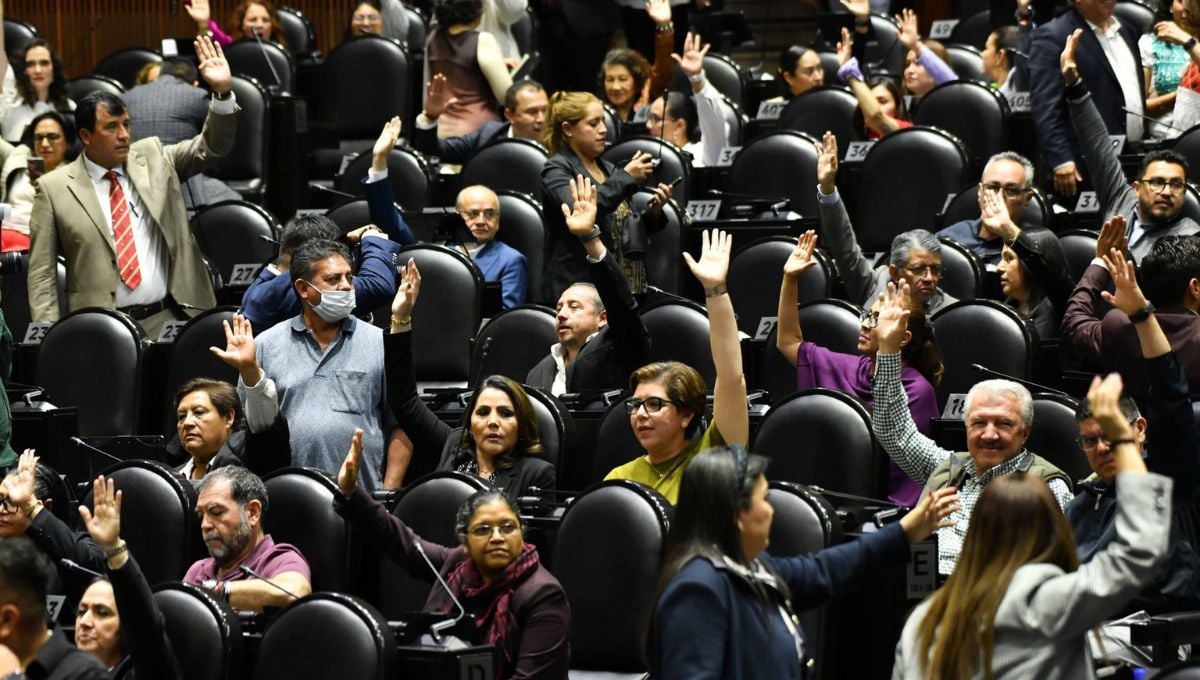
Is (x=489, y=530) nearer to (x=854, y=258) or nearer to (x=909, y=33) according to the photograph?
(x=854, y=258)

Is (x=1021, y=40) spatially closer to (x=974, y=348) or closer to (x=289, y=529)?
(x=974, y=348)

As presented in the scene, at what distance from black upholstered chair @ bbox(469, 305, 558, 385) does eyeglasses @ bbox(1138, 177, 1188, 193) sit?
4.86 ft

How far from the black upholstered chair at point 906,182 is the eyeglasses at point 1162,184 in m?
0.94

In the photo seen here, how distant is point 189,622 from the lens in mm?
3654

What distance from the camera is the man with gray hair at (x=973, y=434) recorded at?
374 centimetres

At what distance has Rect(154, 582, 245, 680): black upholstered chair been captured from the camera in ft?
11.8

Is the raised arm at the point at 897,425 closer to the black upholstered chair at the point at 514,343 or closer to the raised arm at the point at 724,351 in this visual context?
the raised arm at the point at 724,351

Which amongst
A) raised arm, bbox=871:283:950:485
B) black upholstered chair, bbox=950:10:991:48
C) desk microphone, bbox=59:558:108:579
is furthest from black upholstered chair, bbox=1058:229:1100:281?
black upholstered chair, bbox=950:10:991:48

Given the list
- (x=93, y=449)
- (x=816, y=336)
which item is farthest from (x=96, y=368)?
(x=816, y=336)

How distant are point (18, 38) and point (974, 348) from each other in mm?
4459

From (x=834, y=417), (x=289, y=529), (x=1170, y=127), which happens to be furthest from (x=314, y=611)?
(x=1170, y=127)

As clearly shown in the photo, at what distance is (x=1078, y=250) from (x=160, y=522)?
2.40 meters

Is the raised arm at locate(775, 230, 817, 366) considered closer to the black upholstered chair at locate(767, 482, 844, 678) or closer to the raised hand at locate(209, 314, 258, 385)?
the black upholstered chair at locate(767, 482, 844, 678)

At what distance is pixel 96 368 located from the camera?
5105 millimetres
